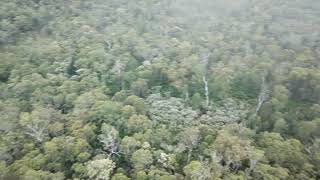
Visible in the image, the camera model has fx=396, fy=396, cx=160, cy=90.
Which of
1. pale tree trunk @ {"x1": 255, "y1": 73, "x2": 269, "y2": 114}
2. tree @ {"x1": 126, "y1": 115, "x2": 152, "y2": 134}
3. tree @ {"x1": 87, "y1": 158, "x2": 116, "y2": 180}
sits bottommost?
tree @ {"x1": 87, "y1": 158, "x2": 116, "y2": 180}

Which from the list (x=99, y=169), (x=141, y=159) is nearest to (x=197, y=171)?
(x=141, y=159)

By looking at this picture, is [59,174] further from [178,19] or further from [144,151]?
[178,19]

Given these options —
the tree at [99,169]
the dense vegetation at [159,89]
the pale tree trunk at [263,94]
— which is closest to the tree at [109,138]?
the dense vegetation at [159,89]

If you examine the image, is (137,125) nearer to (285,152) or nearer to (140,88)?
(140,88)

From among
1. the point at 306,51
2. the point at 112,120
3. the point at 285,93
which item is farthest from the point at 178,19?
the point at 112,120

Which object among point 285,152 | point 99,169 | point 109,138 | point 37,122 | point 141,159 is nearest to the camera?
point 99,169

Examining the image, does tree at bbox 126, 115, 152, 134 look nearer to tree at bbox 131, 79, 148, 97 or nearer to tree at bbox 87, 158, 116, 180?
tree at bbox 87, 158, 116, 180

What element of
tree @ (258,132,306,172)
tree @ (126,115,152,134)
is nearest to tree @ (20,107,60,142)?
tree @ (126,115,152,134)
